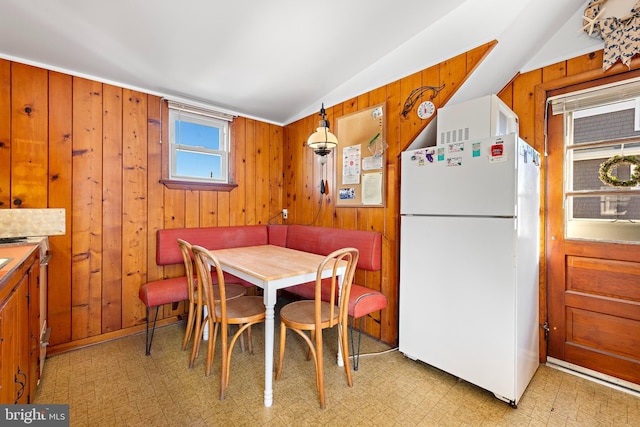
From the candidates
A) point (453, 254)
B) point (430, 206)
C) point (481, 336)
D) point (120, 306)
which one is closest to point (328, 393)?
point (481, 336)

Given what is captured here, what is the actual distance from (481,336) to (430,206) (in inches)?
35.5

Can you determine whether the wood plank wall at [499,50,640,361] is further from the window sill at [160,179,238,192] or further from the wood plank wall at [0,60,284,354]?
the wood plank wall at [0,60,284,354]

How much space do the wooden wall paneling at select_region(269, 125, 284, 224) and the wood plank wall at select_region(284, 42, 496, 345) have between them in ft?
1.99

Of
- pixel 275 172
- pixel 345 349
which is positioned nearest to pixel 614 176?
pixel 345 349

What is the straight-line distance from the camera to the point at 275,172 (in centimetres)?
377

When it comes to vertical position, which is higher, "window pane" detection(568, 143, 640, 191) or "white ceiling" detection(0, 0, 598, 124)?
"white ceiling" detection(0, 0, 598, 124)

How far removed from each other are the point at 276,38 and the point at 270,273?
1642 millimetres

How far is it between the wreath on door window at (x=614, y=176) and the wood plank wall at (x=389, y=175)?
1151mm

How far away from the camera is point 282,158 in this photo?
385 cm

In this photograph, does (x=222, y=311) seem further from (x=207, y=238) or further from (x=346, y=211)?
(x=346, y=211)

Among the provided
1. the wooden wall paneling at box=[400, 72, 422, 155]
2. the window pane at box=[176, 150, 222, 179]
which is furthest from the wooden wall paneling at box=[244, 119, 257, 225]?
the wooden wall paneling at box=[400, 72, 422, 155]

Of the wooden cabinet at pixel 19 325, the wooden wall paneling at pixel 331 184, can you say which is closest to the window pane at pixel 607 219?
the wooden wall paneling at pixel 331 184

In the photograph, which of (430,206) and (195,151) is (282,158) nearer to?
(195,151)

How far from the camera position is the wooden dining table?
1.70 meters
